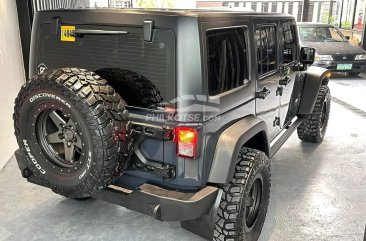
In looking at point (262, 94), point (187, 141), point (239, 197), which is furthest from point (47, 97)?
point (262, 94)

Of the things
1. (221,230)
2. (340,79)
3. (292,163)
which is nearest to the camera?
(221,230)

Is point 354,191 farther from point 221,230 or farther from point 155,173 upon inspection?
point 155,173

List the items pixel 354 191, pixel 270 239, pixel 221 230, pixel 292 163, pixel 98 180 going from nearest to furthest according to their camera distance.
Answer: pixel 98 180 → pixel 221 230 → pixel 270 239 → pixel 354 191 → pixel 292 163

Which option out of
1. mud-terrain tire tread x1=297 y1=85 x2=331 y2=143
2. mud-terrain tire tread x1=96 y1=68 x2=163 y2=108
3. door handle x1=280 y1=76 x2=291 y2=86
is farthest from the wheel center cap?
mud-terrain tire tread x1=297 y1=85 x2=331 y2=143

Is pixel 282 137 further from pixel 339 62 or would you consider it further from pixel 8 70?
pixel 339 62

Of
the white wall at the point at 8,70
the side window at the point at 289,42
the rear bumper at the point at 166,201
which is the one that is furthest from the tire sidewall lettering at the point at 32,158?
the side window at the point at 289,42

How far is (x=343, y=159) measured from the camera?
4.24 meters

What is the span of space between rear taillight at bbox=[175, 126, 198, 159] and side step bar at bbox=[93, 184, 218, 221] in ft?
0.79

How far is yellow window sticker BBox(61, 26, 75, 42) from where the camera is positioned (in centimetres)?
224

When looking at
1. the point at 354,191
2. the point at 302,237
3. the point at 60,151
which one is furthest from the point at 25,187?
the point at 354,191

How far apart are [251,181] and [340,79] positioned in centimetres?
841

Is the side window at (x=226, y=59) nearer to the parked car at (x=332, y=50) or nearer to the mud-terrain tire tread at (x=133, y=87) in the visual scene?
the mud-terrain tire tread at (x=133, y=87)

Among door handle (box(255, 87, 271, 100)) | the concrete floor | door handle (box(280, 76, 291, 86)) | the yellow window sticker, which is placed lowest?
the concrete floor

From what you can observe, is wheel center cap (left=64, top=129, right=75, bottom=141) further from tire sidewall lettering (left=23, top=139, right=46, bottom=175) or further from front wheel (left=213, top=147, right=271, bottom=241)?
front wheel (left=213, top=147, right=271, bottom=241)
